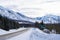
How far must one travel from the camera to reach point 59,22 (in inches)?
1163

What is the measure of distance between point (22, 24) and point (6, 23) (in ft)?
18.0

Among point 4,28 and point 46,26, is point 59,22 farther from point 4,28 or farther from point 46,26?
point 4,28

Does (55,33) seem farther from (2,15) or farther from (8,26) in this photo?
(2,15)

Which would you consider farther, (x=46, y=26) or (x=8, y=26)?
(x=8, y=26)

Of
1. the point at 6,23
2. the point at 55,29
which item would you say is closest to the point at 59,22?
the point at 55,29

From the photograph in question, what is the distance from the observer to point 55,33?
31297 millimetres

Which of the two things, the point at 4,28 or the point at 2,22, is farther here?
the point at 4,28

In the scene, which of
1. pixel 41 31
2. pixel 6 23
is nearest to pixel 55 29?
pixel 41 31

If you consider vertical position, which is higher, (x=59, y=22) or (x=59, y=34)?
(x=59, y=22)

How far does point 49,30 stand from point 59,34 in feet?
6.33

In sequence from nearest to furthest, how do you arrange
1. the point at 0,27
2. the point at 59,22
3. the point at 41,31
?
the point at 59,22 → the point at 41,31 → the point at 0,27

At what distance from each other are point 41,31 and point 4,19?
624 centimetres

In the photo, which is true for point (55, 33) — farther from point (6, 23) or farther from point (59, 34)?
point (6, 23)

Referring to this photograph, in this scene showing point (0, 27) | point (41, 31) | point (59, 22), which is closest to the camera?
point (59, 22)
